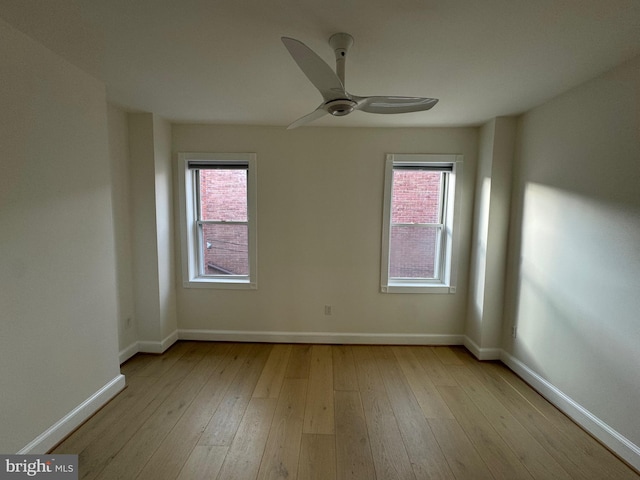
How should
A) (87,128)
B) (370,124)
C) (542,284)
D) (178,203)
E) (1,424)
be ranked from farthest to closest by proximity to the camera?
(178,203) → (370,124) → (542,284) → (87,128) → (1,424)

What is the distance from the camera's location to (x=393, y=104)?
1481 mm

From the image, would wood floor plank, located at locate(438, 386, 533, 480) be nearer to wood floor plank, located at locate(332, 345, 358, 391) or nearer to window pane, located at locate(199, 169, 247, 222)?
wood floor plank, located at locate(332, 345, 358, 391)

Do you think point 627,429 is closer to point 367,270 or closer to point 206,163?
point 367,270

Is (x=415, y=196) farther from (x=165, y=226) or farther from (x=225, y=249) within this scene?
(x=165, y=226)

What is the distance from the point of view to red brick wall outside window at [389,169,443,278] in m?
3.01

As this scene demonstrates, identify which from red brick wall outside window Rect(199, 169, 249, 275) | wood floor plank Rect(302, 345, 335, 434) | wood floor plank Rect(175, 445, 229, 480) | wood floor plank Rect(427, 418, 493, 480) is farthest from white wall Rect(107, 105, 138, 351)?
wood floor plank Rect(427, 418, 493, 480)

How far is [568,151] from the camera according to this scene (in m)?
2.00

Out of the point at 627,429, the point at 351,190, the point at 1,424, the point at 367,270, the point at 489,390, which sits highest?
the point at 351,190

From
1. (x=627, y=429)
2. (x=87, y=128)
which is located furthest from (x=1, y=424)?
(x=627, y=429)

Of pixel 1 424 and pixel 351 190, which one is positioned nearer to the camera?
pixel 1 424

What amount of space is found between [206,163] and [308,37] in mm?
1925

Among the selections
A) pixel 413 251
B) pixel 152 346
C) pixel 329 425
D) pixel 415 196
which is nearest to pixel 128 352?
pixel 152 346

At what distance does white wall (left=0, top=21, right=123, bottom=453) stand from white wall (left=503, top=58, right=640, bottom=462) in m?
3.54

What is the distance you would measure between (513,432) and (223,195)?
330 cm
